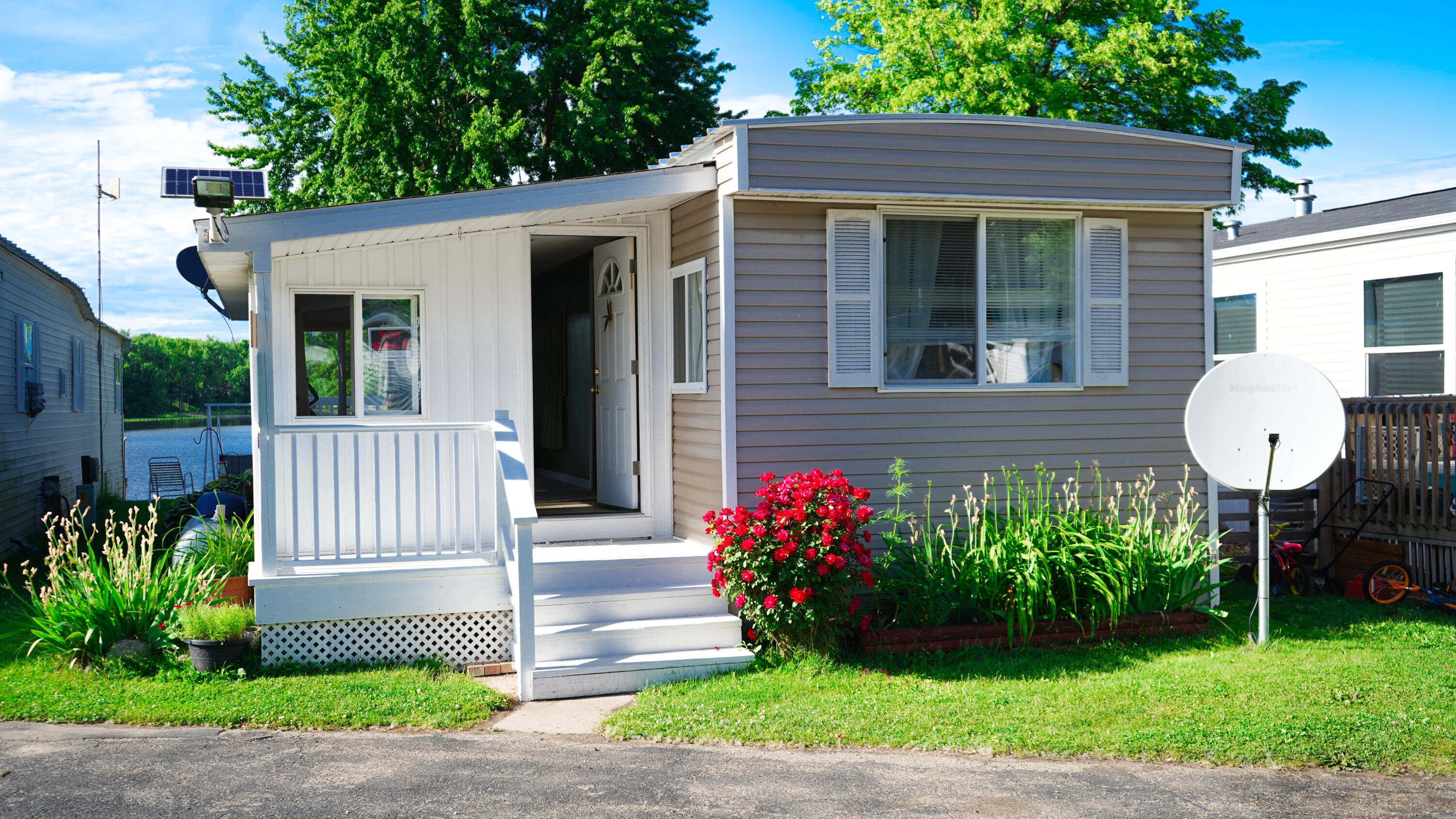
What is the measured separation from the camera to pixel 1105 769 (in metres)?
4.20

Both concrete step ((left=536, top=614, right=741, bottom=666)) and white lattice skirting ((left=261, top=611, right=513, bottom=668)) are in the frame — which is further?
white lattice skirting ((left=261, top=611, right=513, bottom=668))

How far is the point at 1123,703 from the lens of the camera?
196 inches

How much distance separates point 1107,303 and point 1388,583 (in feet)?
9.54

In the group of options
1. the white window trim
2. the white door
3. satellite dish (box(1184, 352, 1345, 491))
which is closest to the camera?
satellite dish (box(1184, 352, 1345, 491))

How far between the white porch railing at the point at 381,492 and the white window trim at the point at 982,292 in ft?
8.50

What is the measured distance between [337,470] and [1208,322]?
5836 millimetres

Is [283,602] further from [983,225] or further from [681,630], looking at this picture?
[983,225]

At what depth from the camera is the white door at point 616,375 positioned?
729 centimetres

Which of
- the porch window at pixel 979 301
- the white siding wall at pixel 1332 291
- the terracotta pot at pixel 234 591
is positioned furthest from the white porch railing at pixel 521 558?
the white siding wall at pixel 1332 291

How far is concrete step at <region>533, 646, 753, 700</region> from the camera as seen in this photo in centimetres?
530

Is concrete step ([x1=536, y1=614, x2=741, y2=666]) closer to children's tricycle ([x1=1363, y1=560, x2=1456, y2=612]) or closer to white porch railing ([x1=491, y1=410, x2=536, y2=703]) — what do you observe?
white porch railing ([x1=491, y1=410, x2=536, y2=703])

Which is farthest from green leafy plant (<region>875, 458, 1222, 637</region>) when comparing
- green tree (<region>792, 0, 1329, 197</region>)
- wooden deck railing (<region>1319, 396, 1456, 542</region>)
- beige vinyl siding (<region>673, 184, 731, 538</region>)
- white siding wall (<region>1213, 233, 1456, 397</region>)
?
green tree (<region>792, 0, 1329, 197</region>)

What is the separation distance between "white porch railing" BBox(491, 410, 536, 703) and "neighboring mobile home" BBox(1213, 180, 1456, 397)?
29.8 feet

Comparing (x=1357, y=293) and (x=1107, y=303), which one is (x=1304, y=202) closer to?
(x=1357, y=293)
